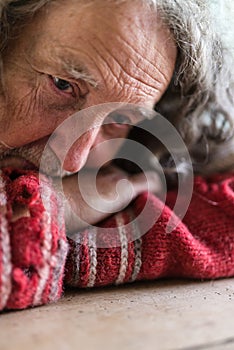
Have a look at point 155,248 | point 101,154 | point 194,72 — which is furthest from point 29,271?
point 194,72

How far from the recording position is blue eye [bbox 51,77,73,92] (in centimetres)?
96

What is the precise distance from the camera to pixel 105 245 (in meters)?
0.94

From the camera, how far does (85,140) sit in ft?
3.22

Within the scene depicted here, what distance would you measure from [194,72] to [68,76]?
28cm

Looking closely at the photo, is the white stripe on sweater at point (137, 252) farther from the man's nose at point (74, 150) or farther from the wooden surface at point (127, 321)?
the man's nose at point (74, 150)

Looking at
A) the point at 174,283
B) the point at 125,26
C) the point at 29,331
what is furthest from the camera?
the point at 174,283

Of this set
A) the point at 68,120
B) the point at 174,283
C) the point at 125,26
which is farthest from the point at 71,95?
the point at 174,283

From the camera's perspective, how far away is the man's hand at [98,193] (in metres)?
1.00

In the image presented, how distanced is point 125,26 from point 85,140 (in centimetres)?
22

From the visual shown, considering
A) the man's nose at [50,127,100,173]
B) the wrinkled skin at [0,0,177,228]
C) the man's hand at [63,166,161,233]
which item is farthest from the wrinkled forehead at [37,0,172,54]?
the man's hand at [63,166,161,233]

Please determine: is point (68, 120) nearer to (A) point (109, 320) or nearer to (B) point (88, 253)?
(B) point (88, 253)

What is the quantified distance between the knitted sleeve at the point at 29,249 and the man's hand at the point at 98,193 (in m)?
0.11

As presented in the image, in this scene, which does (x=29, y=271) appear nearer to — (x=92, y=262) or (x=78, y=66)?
(x=92, y=262)

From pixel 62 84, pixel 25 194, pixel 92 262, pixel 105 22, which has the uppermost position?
pixel 105 22
